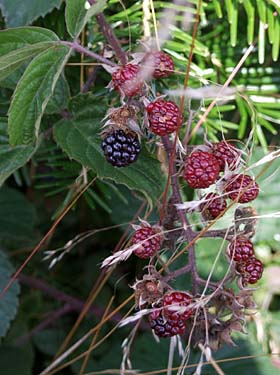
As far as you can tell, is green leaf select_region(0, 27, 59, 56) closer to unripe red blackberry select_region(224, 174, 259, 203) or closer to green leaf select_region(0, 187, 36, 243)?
unripe red blackberry select_region(224, 174, 259, 203)

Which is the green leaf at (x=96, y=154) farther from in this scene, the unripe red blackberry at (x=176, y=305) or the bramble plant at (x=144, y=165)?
the unripe red blackberry at (x=176, y=305)

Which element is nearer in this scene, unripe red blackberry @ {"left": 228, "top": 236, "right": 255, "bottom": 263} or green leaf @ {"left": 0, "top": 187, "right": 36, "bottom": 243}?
unripe red blackberry @ {"left": 228, "top": 236, "right": 255, "bottom": 263}

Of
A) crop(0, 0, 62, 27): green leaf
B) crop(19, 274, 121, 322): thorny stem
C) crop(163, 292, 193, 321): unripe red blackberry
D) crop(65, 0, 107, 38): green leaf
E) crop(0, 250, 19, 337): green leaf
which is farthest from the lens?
crop(19, 274, 121, 322): thorny stem

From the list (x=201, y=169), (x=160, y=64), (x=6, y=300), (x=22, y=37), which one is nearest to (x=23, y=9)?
(x=22, y=37)

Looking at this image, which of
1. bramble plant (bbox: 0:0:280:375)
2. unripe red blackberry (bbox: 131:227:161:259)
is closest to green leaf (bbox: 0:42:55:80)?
bramble plant (bbox: 0:0:280:375)

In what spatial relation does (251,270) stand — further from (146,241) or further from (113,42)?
(113,42)

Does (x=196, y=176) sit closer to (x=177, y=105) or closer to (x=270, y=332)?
(x=177, y=105)

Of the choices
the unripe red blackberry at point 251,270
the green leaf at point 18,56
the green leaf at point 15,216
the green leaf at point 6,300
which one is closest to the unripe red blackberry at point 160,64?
the green leaf at point 18,56

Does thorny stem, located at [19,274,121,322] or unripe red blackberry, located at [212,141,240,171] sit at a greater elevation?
unripe red blackberry, located at [212,141,240,171]
